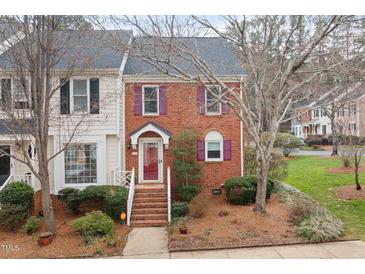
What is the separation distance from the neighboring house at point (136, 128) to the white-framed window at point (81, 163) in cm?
3

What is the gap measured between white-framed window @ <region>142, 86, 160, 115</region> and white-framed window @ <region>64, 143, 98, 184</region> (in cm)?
214

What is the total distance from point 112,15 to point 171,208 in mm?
5150


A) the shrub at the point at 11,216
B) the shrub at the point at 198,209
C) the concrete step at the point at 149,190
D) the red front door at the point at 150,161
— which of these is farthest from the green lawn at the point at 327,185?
the shrub at the point at 11,216

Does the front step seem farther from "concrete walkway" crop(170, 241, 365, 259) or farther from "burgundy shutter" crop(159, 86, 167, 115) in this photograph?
"burgundy shutter" crop(159, 86, 167, 115)

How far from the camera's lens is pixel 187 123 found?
1006 centimetres

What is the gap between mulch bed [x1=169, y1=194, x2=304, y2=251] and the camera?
6273mm

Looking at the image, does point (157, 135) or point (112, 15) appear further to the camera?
point (157, 135)

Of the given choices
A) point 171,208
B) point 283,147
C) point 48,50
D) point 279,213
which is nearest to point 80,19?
point 48,50

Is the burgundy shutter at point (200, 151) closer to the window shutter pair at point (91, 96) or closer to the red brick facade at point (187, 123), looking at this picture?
the red brick facade at point (187, 123)

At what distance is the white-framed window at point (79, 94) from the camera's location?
9148 mm

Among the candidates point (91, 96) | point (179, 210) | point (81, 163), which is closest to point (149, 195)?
point (179, 210)

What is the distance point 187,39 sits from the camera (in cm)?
791

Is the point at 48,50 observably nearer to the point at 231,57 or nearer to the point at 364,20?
the point at 231,57

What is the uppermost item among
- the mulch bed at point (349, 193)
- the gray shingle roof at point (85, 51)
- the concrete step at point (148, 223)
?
the gray shingle roof at point (85, 51)
